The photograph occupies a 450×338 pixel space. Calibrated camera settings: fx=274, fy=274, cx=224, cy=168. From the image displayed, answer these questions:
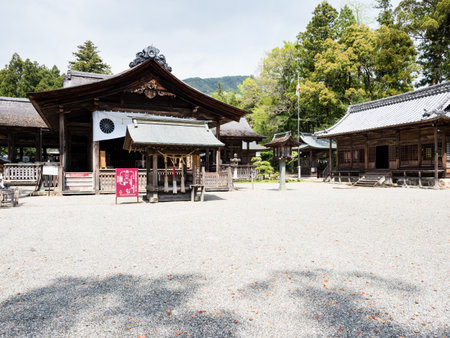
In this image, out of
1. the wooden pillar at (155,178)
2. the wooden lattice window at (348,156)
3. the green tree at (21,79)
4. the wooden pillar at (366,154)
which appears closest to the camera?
the wooden pillar at (155,178)

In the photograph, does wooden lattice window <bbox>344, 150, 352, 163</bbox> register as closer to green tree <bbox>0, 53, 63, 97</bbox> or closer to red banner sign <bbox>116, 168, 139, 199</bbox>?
red banner sign <bbox>116, 168, 139, 199</bbox>

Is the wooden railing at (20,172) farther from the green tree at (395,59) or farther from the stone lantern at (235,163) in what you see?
the green tree at (395,59)

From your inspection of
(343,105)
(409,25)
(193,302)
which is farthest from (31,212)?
(409,25)

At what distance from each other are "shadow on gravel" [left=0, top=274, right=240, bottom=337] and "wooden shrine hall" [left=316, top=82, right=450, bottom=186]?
60.9 feet

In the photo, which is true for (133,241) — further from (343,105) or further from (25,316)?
(343,105)

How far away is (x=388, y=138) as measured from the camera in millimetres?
20609

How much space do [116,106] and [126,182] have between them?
5.98 meters

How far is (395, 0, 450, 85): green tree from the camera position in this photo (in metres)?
27.4

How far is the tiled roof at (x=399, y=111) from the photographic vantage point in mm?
17344

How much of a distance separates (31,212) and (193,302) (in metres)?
7.95

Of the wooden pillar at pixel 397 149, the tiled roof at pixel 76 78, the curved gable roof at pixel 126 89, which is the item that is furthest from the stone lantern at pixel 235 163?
the tiled roof at pixel 76 78

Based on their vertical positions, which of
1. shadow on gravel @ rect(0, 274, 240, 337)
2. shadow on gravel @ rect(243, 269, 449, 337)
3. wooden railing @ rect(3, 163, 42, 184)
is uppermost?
wooden railing @ rect(3, 163, 42, 184)

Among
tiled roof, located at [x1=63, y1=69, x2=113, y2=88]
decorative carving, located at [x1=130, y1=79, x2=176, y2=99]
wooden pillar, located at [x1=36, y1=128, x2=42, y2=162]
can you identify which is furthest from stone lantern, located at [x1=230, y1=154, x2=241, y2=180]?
wooden pillar, located at [x1=36, y1=128, x2=42, y2=162]

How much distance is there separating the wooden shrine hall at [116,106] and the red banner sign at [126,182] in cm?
207
